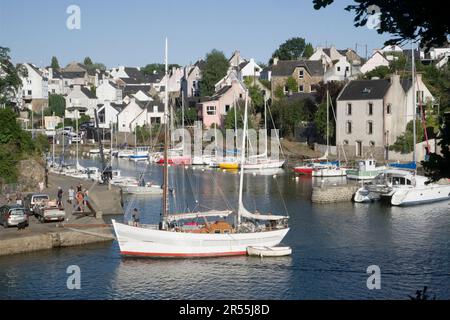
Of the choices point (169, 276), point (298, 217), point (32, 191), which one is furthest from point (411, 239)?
point (32, 191)

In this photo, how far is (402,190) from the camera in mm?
47406

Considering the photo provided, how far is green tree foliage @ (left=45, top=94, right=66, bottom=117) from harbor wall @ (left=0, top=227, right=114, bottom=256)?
3239 inches

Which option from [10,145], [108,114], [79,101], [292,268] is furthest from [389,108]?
[79,101]

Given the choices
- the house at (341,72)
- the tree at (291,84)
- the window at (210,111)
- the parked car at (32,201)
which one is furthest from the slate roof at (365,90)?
the parked car at (32,201)

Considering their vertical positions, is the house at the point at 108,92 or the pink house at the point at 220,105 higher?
the house at the point at 108,92

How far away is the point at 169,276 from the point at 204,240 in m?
3.63

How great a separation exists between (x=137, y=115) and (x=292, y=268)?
74.2 metres

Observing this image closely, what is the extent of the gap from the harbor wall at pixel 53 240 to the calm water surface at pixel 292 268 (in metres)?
0.56

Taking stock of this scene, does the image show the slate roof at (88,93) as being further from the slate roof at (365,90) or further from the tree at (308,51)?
the slate roof at (365,90)

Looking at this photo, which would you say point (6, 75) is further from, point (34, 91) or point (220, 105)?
point (34, 91)

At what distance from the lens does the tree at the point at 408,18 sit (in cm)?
1062

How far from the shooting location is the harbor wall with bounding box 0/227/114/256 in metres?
30.9

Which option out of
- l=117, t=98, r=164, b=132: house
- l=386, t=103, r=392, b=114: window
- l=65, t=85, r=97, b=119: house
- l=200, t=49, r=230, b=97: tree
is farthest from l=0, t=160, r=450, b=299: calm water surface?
l=65, t=85, r=97, b=119: house

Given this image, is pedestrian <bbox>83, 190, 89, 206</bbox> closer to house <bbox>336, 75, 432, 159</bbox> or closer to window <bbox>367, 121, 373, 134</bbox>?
house <bbox>336, 75, 432, 159</bbox>
